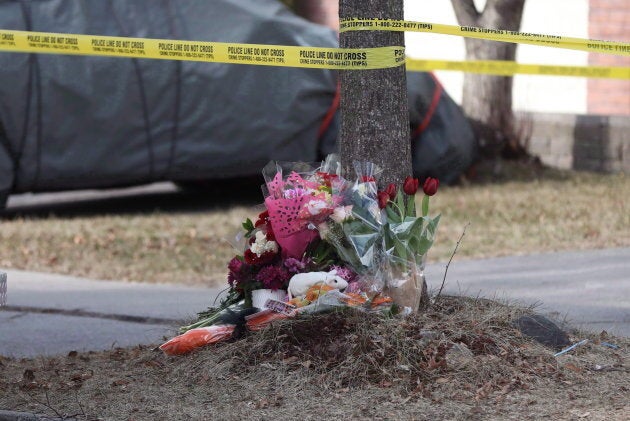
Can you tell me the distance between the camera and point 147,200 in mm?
13258

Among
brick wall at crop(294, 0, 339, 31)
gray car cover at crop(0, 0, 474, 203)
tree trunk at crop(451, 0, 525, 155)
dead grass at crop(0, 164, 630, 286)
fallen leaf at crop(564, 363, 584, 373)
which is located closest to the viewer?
fallen leaf at crop(564, 363, 584, 373)

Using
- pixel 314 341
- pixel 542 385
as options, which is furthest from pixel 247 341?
pixel 542 385

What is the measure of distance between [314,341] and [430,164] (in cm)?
790

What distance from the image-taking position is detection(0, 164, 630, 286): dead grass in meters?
9.26

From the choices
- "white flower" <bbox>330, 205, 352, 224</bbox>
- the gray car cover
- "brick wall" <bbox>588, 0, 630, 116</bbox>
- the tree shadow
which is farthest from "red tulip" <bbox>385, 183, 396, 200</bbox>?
"brick wall" <bbox>588, 0, 630, 116</bbox>

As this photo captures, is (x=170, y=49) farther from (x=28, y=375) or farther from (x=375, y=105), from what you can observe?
(x=28, y=375)

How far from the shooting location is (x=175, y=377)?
5.28 m

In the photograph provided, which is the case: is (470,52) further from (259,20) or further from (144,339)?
(144,339)

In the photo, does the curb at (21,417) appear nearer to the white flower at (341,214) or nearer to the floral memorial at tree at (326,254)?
the floral memorial at tree at (326,254)

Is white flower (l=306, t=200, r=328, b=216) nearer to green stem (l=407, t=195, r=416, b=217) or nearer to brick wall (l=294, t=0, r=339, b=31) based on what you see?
green stem (l=407, t=195, r=416, b=217)

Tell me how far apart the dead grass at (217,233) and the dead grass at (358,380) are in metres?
3.32

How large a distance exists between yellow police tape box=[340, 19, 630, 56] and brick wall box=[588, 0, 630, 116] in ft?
26.1

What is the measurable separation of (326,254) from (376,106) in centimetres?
81

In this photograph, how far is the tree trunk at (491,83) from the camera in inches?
537
